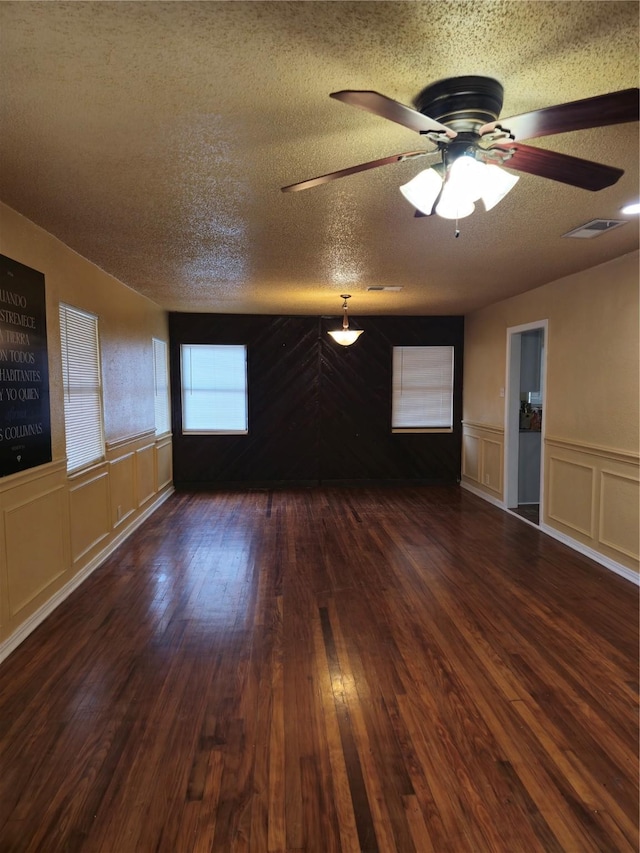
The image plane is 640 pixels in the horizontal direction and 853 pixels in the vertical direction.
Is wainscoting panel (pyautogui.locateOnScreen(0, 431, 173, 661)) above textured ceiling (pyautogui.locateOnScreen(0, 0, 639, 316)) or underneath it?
underneath

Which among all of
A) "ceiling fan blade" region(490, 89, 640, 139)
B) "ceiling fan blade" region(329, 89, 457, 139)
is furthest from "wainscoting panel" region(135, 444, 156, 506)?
"ceiling fan blade" region(490, 89, 640, 139)

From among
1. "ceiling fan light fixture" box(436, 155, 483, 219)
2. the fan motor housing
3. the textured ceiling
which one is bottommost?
"ceiling fan light fixture" box(436, 155, 483, 219)

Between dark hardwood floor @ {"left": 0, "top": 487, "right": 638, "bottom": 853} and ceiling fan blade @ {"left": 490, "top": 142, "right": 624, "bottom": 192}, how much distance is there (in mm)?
2217

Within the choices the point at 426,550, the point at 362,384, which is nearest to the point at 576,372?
the point at 426,550

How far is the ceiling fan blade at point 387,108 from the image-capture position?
1.18m

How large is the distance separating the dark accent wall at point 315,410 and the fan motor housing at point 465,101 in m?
5.62

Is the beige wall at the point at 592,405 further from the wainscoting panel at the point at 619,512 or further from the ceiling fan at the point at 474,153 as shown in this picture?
the ceiling fan at the point at 474,153

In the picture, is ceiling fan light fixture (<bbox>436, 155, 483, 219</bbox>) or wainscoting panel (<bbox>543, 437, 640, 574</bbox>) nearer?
ceiling fan light fixture (<bbox>436, 155, 483, 219</bbox>)

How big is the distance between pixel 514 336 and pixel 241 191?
427cm

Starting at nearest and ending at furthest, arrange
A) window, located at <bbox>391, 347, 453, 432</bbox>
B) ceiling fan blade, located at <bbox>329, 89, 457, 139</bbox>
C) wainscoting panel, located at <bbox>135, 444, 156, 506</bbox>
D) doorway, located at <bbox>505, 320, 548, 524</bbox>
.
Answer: ceiling fan blade, located at <bbox>329, 89, 457, 139</bbox>
wainscoting panel, located at <bbox>135, 444, 156, 506</bbox>
doorway, located at <bbox>505, 320, 548, 524</bbox>
window, located at <bbox>391, 347, 453, 432</bbox>

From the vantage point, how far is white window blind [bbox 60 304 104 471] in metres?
3.56

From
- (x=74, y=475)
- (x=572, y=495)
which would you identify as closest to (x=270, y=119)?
(x=74, y=475)

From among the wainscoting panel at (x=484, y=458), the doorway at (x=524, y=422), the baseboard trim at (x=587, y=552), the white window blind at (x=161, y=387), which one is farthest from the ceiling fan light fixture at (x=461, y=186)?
the white window blind at (x=161, y=387)

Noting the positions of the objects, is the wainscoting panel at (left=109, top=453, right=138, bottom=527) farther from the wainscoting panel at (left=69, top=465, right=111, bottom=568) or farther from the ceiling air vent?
the ceiling air vent
